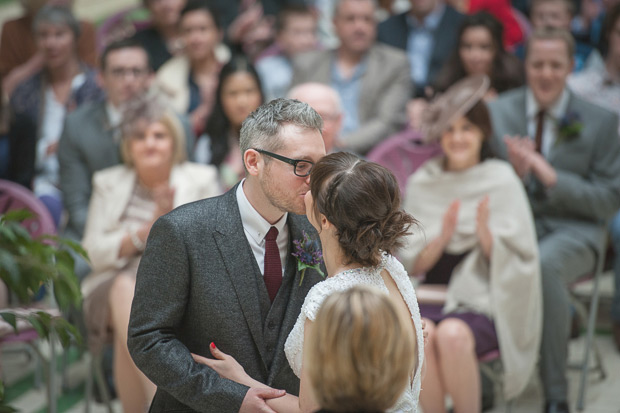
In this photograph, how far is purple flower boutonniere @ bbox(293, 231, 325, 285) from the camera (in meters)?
2.53

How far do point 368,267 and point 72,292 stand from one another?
83 centimetres

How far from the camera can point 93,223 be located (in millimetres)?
4281

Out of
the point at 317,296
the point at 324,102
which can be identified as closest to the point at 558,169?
the point at 324,102

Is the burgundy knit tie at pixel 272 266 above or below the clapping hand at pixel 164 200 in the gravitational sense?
above

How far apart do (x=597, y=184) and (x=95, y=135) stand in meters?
2.80

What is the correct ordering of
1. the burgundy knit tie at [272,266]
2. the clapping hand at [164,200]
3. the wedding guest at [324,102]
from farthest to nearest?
the wedding guest at [324,102] < the clapping hand at [164,200] < the burgundy knit tie at [272,266]

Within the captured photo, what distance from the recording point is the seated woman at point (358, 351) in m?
1.82

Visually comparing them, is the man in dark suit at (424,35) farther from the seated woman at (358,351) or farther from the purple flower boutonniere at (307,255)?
the seated woman at (358,351)

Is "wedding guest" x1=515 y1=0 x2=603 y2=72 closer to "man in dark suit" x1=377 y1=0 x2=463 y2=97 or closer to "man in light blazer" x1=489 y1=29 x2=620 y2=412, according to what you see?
"man in dark suit" x1=377 y1=0 x2=463 y2=97

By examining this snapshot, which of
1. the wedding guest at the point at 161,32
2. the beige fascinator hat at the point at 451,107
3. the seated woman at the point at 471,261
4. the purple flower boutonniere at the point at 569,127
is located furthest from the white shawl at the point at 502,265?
the wedding guest at the point at 161,32

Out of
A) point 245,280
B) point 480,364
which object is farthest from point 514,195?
point 245,280

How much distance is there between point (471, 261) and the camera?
4117 mm

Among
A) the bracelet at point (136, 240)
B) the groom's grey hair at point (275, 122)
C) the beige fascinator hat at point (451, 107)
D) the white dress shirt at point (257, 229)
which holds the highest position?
the groom's grey hair at point (275, 122)

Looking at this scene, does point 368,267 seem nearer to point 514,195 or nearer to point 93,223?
point 514,195
